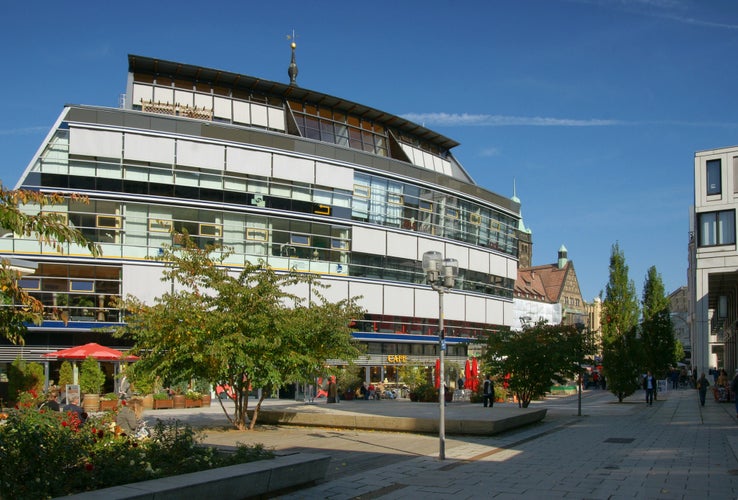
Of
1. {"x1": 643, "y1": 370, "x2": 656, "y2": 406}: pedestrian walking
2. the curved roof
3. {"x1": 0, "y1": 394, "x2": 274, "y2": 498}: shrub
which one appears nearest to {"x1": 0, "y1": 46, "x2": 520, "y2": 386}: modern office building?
the curved roof

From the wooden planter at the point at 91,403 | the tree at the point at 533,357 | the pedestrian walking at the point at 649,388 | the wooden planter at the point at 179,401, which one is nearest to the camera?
the tree at the point at 533,357

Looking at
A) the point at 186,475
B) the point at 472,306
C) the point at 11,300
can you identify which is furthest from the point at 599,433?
the point at 472,306

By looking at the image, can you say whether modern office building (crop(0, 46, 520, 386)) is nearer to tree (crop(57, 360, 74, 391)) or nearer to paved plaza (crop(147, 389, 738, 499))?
tree (crop(57, 360, 74, 391))

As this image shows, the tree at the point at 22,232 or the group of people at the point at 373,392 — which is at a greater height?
the tree at the point at 22,232

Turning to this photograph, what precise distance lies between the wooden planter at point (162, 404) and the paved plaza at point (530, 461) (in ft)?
25.0

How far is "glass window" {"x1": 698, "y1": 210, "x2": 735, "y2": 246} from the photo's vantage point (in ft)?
147

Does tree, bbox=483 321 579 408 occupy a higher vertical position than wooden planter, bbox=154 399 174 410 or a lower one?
higher

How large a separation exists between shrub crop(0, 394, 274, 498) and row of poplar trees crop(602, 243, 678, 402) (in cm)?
3015

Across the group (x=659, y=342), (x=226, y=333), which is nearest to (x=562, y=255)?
(x=659, y=342)

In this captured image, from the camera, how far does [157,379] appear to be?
65.8 feet

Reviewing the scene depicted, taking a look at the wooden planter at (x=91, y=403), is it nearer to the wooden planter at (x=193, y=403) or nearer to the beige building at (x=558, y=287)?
the wooden planter at (x=193, y=403)

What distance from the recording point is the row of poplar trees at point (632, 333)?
124ft

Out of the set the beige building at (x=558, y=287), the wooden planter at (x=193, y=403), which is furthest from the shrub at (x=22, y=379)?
the beige building at (x=558, y=287)

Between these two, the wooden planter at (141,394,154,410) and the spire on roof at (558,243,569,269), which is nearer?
the wooden planter at (141,394,154,410)
